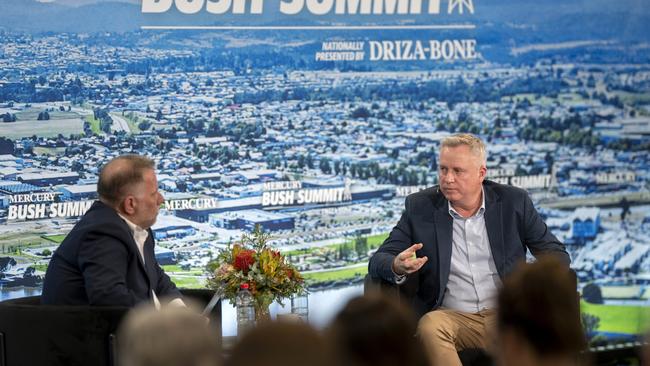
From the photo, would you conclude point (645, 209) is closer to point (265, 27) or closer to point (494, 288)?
→ point (494, 288)

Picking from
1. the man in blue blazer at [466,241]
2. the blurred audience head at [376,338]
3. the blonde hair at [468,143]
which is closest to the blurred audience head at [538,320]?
the blurred audience head at [376,338]

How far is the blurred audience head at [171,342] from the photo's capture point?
193 cm

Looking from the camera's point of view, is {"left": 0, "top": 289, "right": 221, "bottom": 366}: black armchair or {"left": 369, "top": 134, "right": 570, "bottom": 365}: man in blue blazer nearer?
{"left": 0, "top": 289, "right": 221, "bottom": 366}: black armchair

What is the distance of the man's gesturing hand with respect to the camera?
459 cm

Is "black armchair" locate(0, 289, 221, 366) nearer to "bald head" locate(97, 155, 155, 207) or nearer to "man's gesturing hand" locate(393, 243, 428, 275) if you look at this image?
"bald head" locate(97, 155, 155, 207)

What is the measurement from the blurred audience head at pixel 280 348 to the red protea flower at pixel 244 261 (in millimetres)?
2895

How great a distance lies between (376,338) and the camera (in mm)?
2006

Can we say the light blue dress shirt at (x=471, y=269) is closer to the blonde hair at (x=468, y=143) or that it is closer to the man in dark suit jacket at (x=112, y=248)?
the blonde hair at (x=468, y=143)

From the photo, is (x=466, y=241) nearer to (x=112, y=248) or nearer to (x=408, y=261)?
(x=408, y=261)

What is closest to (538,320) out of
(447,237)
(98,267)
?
(98,267)

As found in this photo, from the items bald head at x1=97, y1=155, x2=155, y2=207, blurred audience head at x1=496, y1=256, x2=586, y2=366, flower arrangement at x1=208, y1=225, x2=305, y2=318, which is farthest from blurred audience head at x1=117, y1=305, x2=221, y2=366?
flower arrangement at x1=208, y1=225, x2=305, y2=318

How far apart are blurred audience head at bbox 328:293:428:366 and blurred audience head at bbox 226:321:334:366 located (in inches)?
10.0

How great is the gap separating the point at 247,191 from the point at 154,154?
1.81 feet

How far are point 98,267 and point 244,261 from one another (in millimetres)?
806
